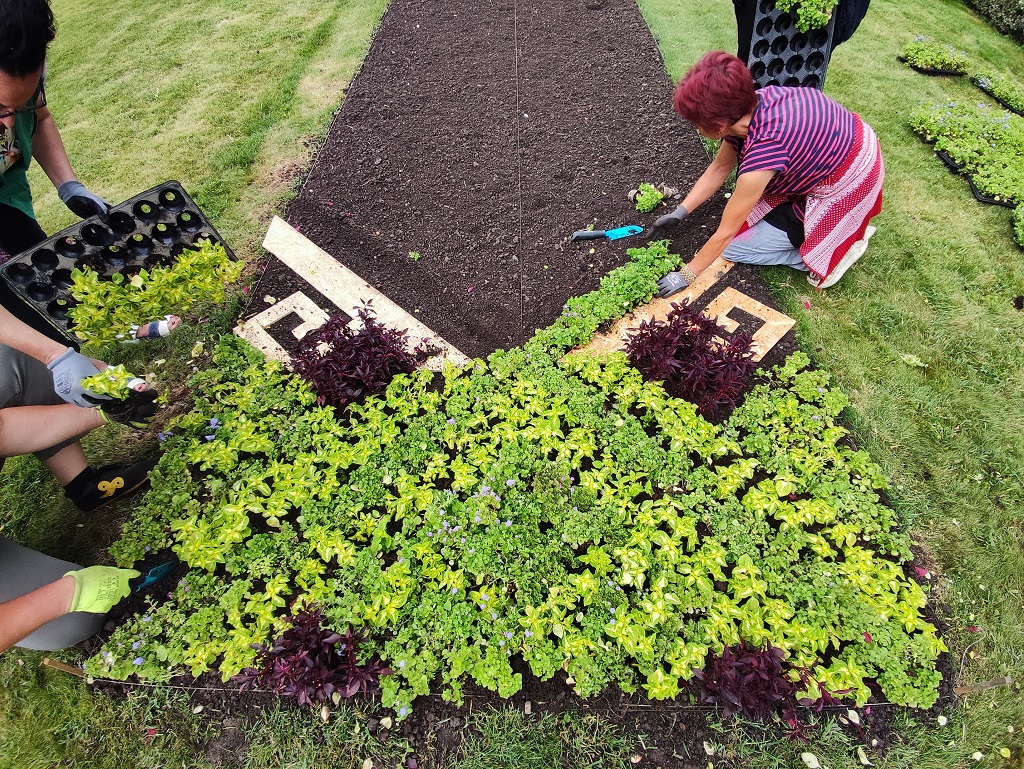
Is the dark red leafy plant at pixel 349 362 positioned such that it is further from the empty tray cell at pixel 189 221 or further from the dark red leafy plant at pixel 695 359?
the dark red leafy plant at pixel 695 359

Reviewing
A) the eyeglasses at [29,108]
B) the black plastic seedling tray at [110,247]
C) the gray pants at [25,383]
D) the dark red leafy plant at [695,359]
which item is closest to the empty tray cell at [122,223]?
the black plastic seedling tray at [110,247]

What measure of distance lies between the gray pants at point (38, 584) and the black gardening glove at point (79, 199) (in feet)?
7.10

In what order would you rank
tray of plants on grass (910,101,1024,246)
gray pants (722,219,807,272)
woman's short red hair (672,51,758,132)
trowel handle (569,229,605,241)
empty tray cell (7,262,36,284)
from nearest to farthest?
woman's short red hair (672,51,758,132) → empty tray cell (7,262,36,284) → gray pants (722,219,807,272) → trowel handle (569,229,605,241) → tray of plants on grass (910,101,1024,246)

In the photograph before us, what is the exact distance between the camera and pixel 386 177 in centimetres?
458

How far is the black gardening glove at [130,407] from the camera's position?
2.54m

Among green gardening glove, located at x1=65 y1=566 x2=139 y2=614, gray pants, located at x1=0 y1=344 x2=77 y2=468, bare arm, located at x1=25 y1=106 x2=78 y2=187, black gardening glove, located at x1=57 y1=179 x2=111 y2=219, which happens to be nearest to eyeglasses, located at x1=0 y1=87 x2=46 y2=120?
bare arm, located at x1=25 y1=106 x2=78 y2=187

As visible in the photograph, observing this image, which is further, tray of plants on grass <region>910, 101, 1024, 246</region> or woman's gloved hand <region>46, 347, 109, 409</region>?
tray of plants on grass <region>910, 101, 1024, 246</region>

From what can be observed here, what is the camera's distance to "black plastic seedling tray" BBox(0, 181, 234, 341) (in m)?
2.98

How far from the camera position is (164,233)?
3445 millimetres

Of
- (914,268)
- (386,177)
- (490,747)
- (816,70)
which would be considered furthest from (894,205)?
(490,747)

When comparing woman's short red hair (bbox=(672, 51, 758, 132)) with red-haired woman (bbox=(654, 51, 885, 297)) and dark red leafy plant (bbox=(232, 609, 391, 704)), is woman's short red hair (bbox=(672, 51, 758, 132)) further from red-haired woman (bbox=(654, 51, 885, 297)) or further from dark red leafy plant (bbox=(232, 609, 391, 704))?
dark red leafy plant (bbox=(232, 609, 391, 704))

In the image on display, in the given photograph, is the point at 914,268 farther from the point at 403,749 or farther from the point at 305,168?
the point at 305,168

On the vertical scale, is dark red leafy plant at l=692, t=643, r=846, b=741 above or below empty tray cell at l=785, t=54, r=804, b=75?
below

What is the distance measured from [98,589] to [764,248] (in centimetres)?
464
